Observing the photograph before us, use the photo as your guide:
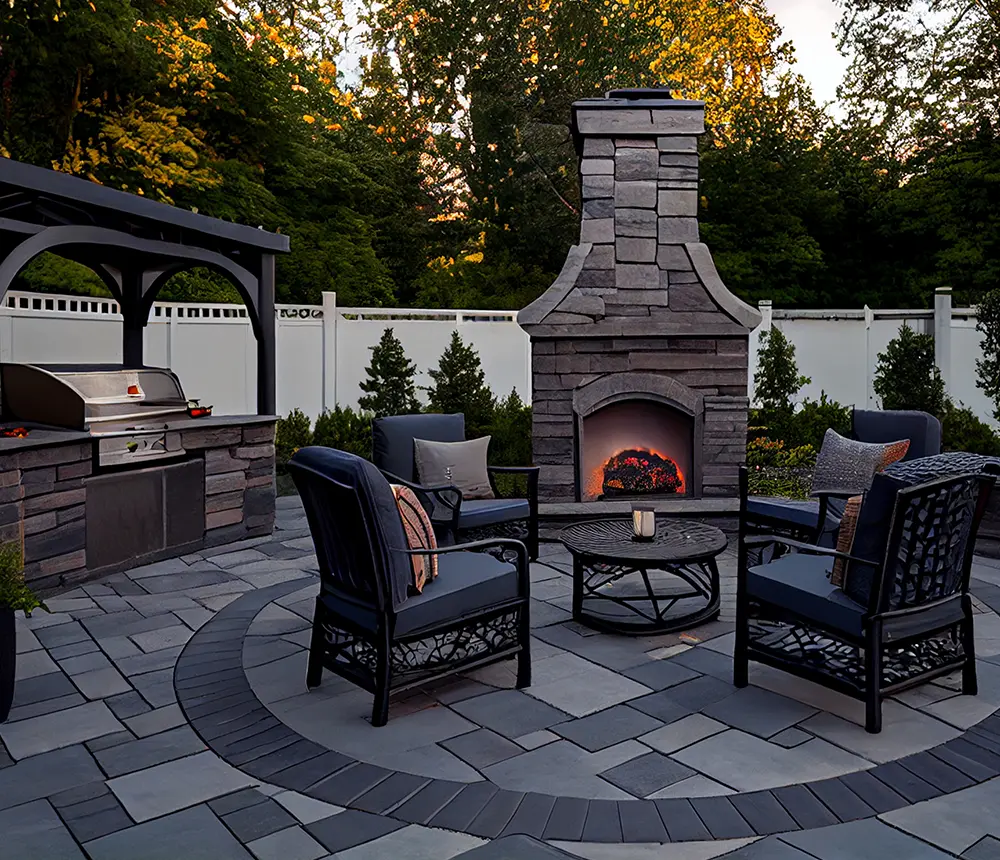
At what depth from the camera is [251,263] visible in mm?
7016

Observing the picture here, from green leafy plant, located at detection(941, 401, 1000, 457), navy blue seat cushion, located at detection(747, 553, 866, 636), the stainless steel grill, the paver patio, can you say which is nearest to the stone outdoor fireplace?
green leafy plant, located at detection(941, 401, 1000, 457)

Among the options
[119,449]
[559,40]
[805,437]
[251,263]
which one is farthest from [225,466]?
[559,40]

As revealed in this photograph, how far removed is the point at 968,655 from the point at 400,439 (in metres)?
3.73

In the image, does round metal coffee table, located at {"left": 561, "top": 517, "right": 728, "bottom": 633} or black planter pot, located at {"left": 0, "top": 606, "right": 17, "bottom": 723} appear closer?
black planter pot, located at {"left": 0, "top": 606, "right": 17, "bottom": 723}

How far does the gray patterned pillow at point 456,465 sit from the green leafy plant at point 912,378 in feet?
17.6

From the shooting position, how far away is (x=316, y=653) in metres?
3.72

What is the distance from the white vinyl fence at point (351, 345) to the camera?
949 centimetres

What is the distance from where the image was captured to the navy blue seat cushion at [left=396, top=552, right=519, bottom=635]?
3422mm

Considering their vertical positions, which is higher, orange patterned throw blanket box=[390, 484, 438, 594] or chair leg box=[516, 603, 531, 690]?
orange patterned throw blanket box=[390, 484, 438, 594]

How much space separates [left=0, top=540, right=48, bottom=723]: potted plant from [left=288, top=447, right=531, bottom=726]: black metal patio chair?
1.13 meters

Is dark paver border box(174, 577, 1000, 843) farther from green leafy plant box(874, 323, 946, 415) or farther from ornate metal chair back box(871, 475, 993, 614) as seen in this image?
green leafy plant box(874, 323, 946, 415)


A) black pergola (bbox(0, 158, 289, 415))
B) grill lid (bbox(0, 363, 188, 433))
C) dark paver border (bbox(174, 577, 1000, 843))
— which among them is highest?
black pergola (bbox(0, 158, 289, 415))

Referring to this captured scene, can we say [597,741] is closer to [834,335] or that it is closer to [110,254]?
[110,254]

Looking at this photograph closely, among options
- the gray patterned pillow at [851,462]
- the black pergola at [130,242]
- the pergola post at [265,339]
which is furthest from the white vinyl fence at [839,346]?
the black pergola at [130,242]
